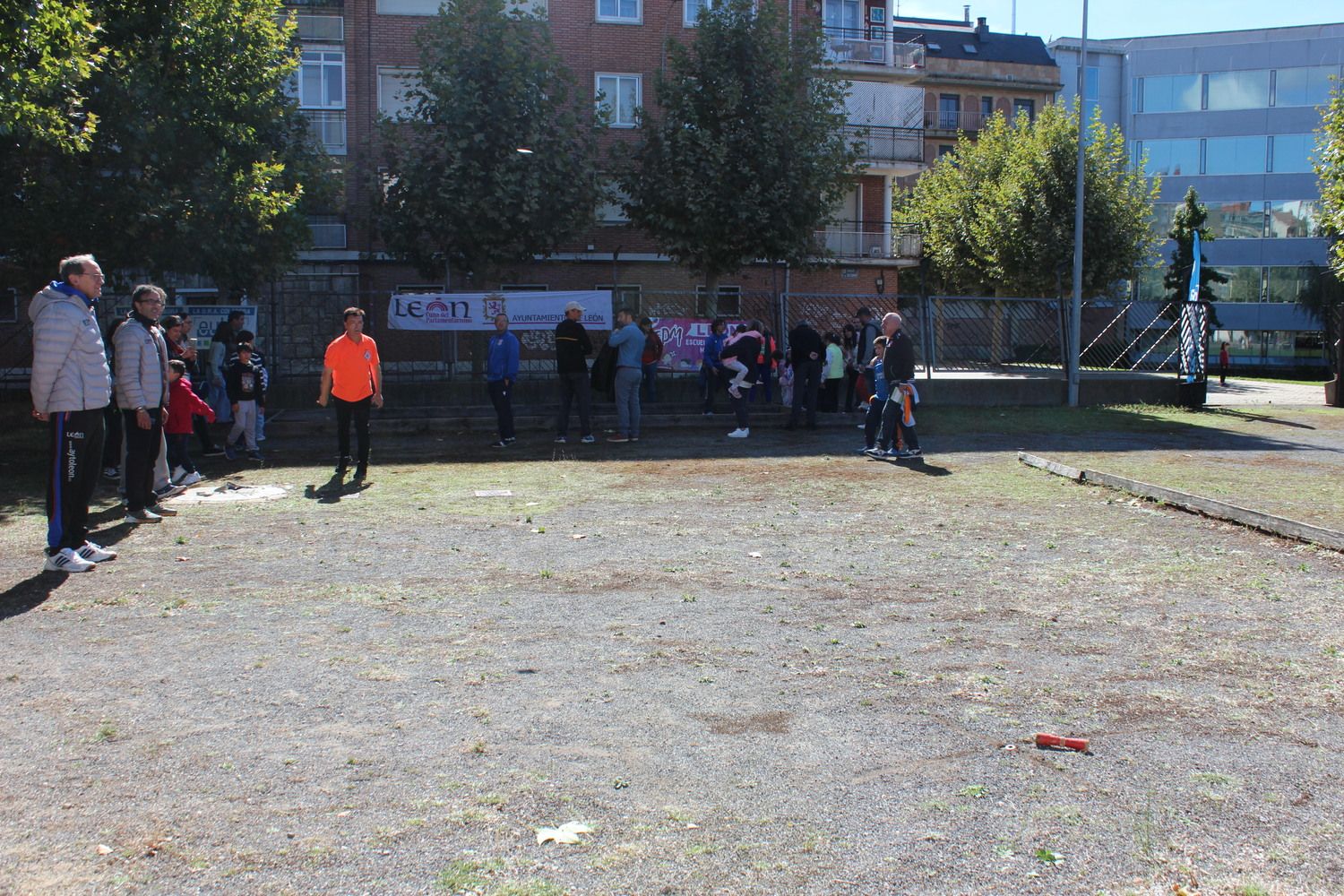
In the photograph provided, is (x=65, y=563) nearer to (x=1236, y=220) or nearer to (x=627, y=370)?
(x=627, y=370)

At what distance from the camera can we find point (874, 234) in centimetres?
3916

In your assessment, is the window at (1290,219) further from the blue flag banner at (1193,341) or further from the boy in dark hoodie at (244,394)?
the boy in dark hoodie at (244,394)

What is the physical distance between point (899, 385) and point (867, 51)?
A: 2750 centimetres

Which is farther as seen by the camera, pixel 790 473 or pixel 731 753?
pixel 790 473

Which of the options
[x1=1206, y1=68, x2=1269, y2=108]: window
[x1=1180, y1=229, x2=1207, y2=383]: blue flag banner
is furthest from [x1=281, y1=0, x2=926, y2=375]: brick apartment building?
[x1=1206, y1=68, x2=1269, y2=108]: window

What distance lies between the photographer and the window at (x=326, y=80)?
101 ft

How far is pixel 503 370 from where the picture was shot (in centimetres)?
1567

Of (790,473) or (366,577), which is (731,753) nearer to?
(366,577)

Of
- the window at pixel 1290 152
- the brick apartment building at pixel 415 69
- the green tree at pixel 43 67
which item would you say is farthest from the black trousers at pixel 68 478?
the window at pixel 1290 152

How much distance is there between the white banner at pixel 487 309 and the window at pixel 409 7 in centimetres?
1342

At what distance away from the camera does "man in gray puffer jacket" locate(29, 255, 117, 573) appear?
746 centimetres

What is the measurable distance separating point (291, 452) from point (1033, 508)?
32.3 feet

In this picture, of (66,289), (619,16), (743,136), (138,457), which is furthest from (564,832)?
(619,16)

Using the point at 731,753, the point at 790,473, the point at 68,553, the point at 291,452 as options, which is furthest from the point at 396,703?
the point at 291,452
